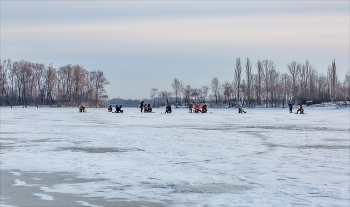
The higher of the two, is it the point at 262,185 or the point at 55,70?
the point at 55,70

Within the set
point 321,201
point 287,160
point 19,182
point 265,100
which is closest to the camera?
point 321,201

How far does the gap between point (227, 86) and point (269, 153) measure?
85.2 m

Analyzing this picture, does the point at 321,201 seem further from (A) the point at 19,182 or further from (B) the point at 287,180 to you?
(A) the point at 19,182

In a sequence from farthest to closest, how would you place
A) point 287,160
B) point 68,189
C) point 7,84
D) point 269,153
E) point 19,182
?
point 7,84, point 269,153, point 287,160, point 19,182, point 68,189

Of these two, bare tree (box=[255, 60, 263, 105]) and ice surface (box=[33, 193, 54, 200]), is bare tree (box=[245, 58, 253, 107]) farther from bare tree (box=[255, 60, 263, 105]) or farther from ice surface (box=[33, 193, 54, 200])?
ice surface (box=[33, 193, 54, 200])

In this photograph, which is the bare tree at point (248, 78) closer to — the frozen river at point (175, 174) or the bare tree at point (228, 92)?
the bare tree at point (228, 92)

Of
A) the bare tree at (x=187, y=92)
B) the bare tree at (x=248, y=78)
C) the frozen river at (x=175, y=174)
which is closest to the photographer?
the frozen river at (x=175, y=174)

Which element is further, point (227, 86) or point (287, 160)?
point (227, 86)

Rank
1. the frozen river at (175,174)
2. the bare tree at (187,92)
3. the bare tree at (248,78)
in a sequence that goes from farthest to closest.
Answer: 1. the bare tree at (187,92)
2. the bare tree at (248,78)
3. the frozen river at (175,174)

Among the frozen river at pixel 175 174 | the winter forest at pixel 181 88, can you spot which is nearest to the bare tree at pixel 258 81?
the winter forest at pixel 181 88

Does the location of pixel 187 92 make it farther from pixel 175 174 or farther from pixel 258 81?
pixel 175 174

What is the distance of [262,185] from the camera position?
5.88 meters

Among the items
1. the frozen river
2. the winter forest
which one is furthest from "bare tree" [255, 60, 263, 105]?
the frozen river

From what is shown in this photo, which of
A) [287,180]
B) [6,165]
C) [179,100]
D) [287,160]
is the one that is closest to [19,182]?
[6,165]
